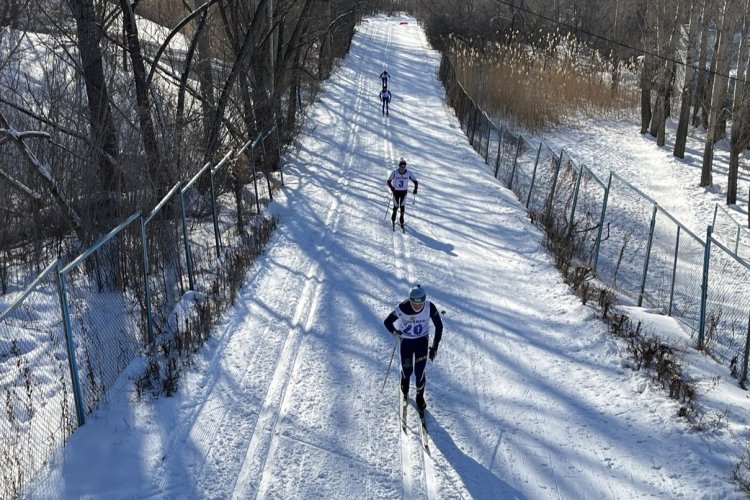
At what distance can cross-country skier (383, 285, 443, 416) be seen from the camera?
27.1 ft

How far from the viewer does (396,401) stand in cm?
862

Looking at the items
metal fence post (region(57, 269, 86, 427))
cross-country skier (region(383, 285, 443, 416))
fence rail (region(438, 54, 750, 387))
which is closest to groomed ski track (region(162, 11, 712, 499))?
cross-country skier (region(383, 285, 443, 416))

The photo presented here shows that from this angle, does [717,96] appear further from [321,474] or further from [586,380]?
[321,474]

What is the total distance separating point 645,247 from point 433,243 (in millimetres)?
6988

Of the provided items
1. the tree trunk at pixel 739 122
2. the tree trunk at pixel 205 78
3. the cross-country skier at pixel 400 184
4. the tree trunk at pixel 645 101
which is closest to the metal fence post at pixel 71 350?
the cross-country skier at pixel 400 184

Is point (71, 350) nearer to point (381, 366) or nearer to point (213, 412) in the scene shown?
point (213, 412)

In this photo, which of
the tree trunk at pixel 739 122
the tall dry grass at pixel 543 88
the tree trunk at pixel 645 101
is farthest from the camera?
the tall dry grass at pixel 543 88

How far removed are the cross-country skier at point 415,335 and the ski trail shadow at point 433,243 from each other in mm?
5931

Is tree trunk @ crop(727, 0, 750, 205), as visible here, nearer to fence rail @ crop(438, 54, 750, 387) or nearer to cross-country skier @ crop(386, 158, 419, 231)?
fence rail @ crop(438, 54, 750, 387)

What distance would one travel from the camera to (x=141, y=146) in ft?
45.4

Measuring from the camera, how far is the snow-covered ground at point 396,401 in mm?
7078

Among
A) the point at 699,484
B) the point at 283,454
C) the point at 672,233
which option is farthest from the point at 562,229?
the point at 283,454

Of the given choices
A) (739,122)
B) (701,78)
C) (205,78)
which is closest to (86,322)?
(205,78)

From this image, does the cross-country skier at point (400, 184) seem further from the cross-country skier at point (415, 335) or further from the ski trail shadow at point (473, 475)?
the ski trail shadow at point (473, 475)
